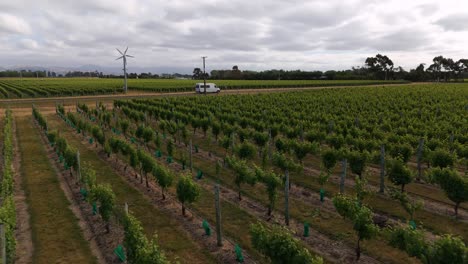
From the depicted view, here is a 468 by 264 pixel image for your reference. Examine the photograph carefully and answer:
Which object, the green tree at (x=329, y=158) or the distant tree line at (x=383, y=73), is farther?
the distant tree line at (x=383, y=73)

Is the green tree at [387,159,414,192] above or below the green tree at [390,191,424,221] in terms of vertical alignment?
above

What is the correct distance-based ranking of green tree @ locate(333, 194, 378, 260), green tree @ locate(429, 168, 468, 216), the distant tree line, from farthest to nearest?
the distant tree line < green tree @ locate(429, 168, 468, 216) < green tree @ locate(333, 194, 378, 260)

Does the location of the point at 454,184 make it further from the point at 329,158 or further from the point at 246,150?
the point at 246,150

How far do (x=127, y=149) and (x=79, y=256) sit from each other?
32.2 feet

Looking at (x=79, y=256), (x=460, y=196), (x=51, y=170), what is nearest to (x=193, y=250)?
(x=79, y=256)

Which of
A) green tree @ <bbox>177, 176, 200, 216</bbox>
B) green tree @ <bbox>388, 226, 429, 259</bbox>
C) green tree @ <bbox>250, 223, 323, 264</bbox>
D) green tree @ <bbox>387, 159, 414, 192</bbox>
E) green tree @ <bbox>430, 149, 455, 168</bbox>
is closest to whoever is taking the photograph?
green tree @ <bbox>250, 223, 323, 264</bbox>

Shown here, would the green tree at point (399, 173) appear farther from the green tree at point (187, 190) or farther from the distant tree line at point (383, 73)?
the distant tree line at point (383, 73)

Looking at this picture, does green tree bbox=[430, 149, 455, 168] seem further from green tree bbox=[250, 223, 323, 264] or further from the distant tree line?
the distant tree line

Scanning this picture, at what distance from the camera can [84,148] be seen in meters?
27.7

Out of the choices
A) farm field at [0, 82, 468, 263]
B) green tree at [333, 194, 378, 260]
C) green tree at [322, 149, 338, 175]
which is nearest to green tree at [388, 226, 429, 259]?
farm field at [0, 82, 468, 263]

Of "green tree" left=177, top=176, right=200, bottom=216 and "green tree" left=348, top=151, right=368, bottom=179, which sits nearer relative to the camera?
"green tree" left=177, top=176, right=200, bottom=216

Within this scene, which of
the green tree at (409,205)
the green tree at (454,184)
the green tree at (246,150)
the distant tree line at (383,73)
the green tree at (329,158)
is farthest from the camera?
the distant tree line at (383,73)

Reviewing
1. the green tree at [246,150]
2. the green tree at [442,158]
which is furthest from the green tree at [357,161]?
the green tree at [246,150]

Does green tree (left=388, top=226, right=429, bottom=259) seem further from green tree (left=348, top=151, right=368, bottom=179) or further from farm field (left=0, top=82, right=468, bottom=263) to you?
green tree (left=348, top=151, right=368, bottom=179)
